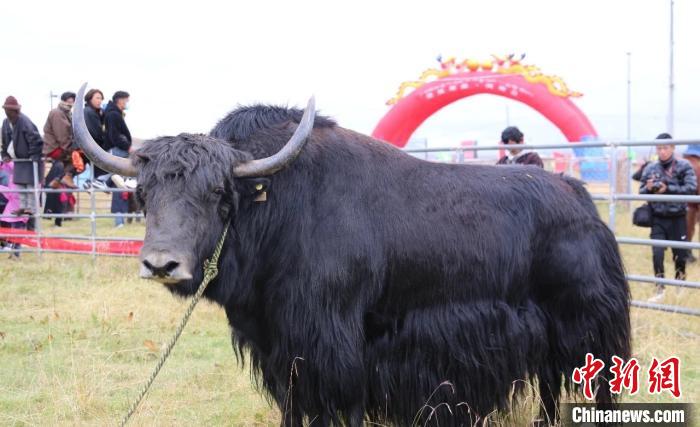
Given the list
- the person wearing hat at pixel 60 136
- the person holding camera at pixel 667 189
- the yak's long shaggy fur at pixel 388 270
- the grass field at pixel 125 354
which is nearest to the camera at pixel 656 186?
the person holding camera at pixel 667 189

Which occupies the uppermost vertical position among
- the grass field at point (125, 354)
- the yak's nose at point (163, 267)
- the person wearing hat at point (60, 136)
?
the person wearing hat at point (60, 136)

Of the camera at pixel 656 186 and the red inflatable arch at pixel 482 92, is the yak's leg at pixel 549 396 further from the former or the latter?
the red inflatable arch at pixel 482 92

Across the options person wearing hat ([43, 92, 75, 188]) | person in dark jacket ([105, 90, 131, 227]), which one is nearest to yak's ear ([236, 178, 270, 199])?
person in dark jacket ([105, 90, 131, 227])

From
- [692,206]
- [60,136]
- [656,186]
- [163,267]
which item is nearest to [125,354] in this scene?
[163,267]

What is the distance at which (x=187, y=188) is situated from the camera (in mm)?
3213

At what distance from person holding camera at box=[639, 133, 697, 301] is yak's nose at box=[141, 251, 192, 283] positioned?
569 cm

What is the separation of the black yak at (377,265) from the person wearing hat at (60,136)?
22.4ft

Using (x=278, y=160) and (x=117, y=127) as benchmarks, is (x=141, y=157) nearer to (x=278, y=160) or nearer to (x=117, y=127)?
(x=278, y=160)

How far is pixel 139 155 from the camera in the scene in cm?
339

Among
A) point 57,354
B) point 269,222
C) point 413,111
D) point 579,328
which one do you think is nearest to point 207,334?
point 57,354

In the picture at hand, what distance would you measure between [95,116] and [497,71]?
40.0 ft

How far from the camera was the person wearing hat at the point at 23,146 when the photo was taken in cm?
1043

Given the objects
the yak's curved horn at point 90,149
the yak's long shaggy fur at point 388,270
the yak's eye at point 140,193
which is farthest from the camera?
the yak's curved horn at point 90,149

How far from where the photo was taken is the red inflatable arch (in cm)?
1783
